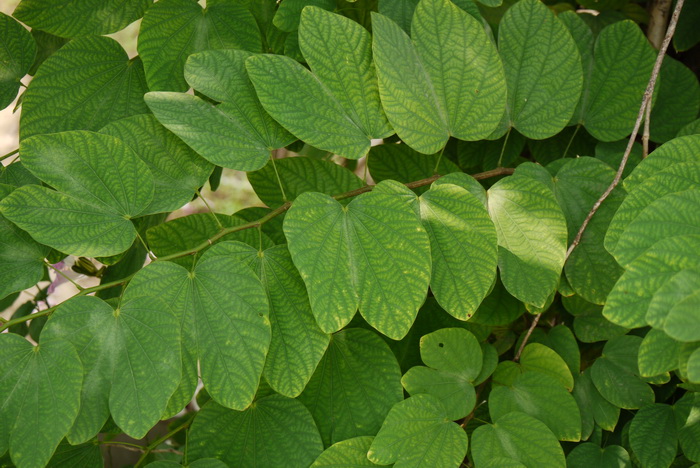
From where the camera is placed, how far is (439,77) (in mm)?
918

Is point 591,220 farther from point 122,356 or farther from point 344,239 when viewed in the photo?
point 122,356

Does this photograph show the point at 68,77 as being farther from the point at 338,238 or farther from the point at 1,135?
the point at 1,135

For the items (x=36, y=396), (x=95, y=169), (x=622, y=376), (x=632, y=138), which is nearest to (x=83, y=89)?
(x=95, y=169)

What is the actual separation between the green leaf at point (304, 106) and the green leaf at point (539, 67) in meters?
0.28

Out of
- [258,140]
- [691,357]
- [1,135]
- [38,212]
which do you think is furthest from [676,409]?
[1,135]

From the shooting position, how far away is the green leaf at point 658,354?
0.64 metres

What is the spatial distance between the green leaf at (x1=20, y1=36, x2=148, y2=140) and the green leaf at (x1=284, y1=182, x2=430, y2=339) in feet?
1.32

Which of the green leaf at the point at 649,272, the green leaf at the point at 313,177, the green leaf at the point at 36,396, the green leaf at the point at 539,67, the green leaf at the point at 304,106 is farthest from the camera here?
the green leaf at the point at 313,177

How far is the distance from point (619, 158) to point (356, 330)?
20.3 inches

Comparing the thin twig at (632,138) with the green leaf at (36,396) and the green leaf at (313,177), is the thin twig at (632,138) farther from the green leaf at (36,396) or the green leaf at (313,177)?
the green leaf at (36,396)

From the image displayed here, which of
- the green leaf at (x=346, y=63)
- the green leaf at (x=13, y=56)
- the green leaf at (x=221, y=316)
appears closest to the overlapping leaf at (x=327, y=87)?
the green leaf at (x=346, y=63)

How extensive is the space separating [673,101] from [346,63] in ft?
2.04

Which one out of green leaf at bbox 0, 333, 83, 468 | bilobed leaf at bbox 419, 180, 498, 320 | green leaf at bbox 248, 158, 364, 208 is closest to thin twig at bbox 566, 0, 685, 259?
bilobed leaf at bbox 419, 180, 498, 320

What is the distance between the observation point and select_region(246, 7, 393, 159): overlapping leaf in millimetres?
868
